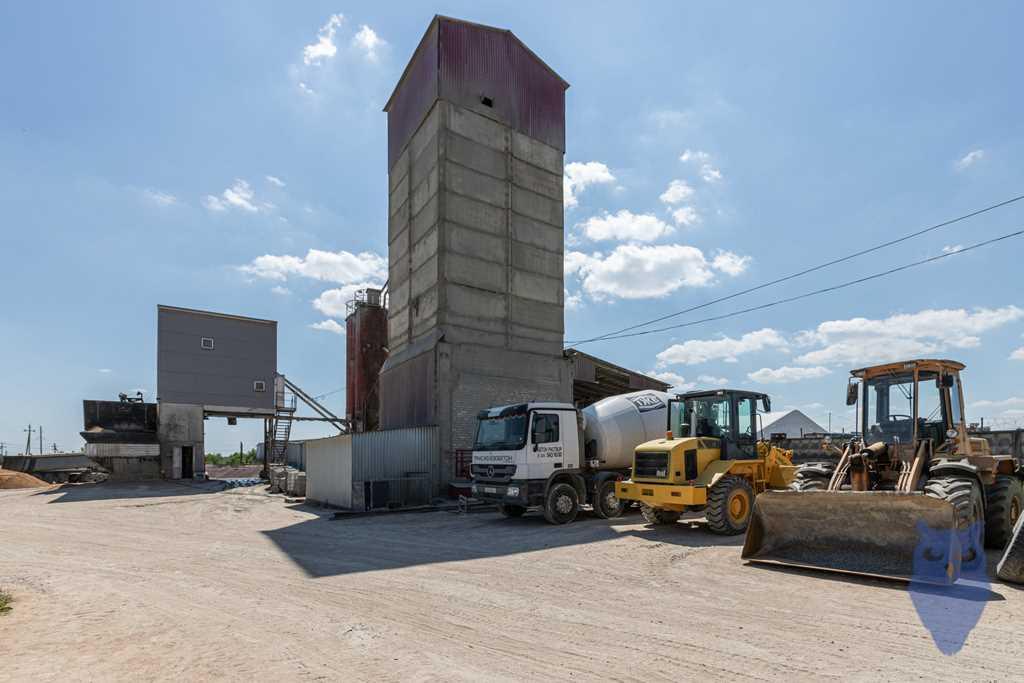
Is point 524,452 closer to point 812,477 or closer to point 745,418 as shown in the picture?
point 745,418

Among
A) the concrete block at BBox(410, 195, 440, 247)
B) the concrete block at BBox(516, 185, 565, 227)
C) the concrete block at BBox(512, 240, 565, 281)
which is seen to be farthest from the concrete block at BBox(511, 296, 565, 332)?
the concrete block at BBox(410, 195, 440, 247)

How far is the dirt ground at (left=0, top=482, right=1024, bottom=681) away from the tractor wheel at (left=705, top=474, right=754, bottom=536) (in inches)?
21.0

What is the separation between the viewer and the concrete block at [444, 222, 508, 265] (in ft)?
86.8

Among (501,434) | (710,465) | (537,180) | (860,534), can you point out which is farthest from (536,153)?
(860,534)

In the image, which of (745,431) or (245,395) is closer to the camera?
(745,431)

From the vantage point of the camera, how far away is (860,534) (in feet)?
28.8

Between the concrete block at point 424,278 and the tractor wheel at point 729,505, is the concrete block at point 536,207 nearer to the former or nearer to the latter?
the concrete block at point 424,278

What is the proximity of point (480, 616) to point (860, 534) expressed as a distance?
5851mm

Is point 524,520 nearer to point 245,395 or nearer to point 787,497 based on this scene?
point 787,497

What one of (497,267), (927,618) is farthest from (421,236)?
(927,618)

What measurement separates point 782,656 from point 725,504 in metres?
7.22

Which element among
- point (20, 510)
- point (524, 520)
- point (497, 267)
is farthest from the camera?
point (497, 267)

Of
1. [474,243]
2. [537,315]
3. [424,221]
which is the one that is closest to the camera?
[474,243]

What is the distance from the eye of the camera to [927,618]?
6.57 m
